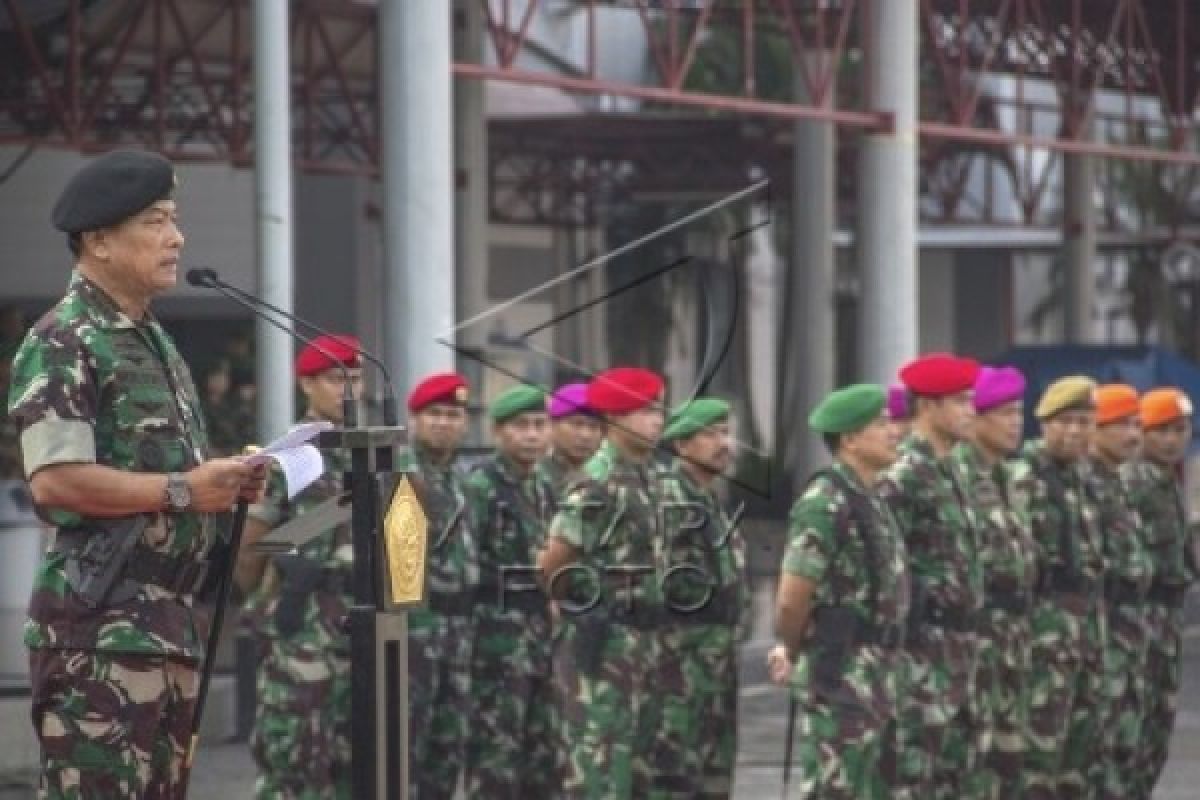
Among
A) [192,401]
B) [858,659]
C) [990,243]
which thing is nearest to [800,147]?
[990,243]

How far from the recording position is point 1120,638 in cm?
1240

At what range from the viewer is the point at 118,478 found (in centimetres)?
577

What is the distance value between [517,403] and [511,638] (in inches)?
32.2

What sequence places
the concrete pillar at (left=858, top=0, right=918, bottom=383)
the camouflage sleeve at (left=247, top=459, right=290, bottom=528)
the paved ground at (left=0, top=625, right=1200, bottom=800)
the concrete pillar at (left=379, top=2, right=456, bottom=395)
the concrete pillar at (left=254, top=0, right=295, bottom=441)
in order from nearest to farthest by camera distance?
1. the camouflage sleeve at (left=247, top=459, right=290, bottom=528)
2. the paved ground at (left=0, top=625, right=1200, bottom=800)
3. the concrete pillar at (left=254, top=0, right=295, bottom=441)
4. the concrete pillar at (left=379, top=2, right=456, bottom=395)
5. the concrete pillar at (left=858, top=0, right=918, bottom=383)

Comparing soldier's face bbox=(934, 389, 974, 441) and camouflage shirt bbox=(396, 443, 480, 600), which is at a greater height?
soldier's face bbox=(934, 389, 974, 441)

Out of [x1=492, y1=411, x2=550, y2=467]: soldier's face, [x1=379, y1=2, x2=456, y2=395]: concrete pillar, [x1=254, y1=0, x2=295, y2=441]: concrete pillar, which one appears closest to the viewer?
[x1=492, y1=411, x2=550, y2=467]: soldier's face

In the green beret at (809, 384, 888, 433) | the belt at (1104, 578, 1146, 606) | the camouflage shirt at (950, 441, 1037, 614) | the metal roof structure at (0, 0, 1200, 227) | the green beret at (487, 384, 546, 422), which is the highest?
the metal roof structure at (0, 0, 1200, 227)

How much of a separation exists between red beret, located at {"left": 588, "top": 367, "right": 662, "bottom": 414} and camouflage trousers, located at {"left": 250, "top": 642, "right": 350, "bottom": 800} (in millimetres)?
1404

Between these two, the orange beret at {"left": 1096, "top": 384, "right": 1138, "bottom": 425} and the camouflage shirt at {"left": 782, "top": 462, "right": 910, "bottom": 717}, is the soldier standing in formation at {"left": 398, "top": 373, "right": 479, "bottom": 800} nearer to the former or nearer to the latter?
the camouflage shirt at {"left": 782, "top": 462, "right": 910, "bottom": 717}

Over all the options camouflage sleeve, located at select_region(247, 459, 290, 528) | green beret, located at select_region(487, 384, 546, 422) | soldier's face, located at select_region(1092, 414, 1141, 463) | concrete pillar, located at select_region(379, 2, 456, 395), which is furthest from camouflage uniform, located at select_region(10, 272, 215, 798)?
concrete pillar, located at select_region(379, 2, 456, 395)

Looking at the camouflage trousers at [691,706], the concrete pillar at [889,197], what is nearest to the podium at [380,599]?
the camouflage trousers at [691,706]

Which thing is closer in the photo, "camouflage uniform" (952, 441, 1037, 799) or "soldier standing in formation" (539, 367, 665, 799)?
"soldier standing in formation" (539, 367, 665, 799)

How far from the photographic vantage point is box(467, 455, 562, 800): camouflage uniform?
11266 millimetres

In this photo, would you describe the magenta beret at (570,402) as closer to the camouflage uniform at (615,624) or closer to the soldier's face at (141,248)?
the camouflage uniform at (615,624)
